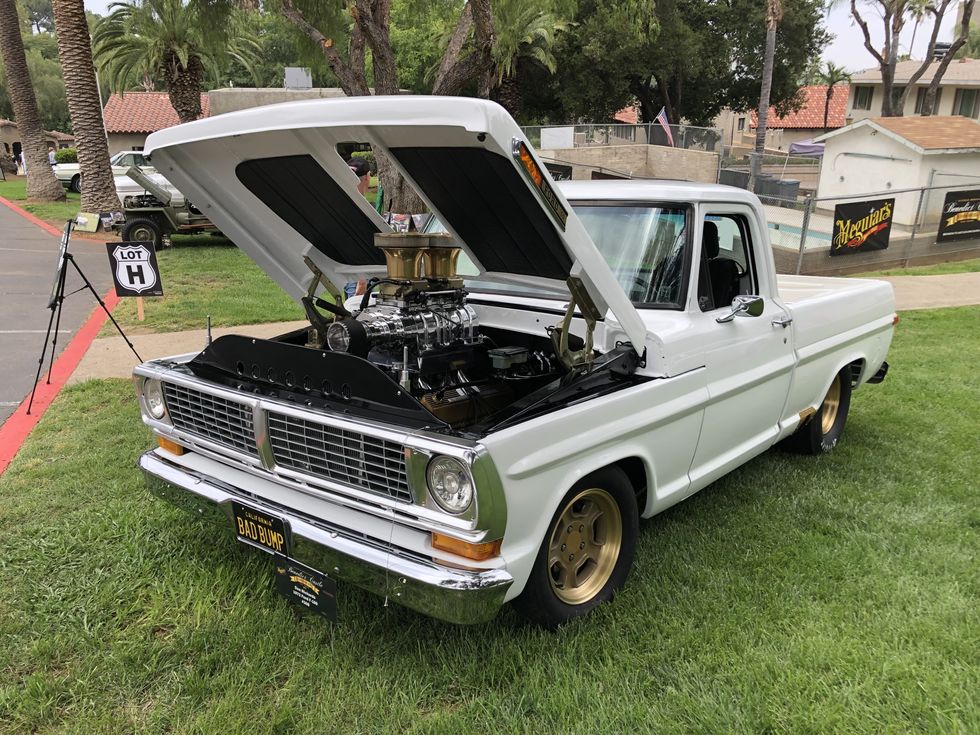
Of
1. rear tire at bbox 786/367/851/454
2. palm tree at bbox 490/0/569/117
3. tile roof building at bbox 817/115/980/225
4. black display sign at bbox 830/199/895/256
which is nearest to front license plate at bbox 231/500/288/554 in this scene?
rear tire at bbox 786/367/851/454

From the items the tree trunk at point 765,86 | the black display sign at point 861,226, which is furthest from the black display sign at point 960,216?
the tree trunk at point 765,86

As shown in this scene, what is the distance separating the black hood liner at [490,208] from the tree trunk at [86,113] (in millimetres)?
14622

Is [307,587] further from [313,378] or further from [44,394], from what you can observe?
[44,394]

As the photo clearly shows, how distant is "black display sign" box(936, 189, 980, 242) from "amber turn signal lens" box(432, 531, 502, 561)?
1760cm

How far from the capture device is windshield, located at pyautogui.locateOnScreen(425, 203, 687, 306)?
12.4 ft

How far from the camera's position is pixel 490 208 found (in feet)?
11.4

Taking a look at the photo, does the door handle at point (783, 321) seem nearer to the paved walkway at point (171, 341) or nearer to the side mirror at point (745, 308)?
the side mirror at point (745, 308)

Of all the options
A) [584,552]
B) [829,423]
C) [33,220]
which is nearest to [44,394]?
[584,552]

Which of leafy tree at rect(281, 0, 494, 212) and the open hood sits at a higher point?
leafy tree at rect(281, 0, 494, 212)

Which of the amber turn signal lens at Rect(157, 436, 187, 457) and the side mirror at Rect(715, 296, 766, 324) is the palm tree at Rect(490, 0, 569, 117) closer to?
the side mirror at Rect(715, 296, 766, 324)

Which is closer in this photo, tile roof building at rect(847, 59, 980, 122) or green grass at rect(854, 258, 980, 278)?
green grass at rect(854, 258, 980, 278)

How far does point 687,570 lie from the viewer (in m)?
3.59

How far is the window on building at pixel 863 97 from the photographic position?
47188 millimetres

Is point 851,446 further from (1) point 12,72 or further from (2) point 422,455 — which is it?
(1) point 12,72
